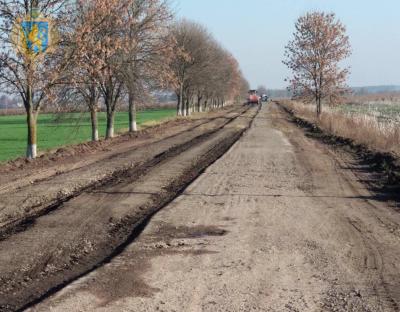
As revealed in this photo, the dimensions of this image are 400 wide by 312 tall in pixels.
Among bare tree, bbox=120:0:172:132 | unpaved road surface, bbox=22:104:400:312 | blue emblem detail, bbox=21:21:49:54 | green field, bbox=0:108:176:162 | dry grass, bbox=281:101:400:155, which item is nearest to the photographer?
unpaved road surface, bbox=22:104:400:312

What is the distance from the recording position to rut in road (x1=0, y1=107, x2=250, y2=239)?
904cm

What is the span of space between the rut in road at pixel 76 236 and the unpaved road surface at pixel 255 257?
1.00 feet

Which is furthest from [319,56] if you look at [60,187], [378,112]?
[60,187]

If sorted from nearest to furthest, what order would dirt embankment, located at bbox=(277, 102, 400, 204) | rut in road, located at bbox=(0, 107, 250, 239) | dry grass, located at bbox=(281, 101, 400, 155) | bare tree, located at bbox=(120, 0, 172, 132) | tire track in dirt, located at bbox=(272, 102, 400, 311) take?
tire track in dirt, located at bbox=(272, 102, 400, 311) → rut in road, located at bbox=(0, 107, 250, 239) → dirt embankment, located at bbox=(277, 102, 400, 204) → dry grass, located at bbox=(281, 101, 400, 155) → bare tree, located at bbox=(120, 0, 172, 132)

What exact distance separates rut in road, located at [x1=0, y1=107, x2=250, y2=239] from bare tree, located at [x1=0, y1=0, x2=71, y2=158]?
3.16 meters

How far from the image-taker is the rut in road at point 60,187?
9.04 metres

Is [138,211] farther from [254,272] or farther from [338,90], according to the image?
[338,90]

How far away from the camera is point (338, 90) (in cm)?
3806

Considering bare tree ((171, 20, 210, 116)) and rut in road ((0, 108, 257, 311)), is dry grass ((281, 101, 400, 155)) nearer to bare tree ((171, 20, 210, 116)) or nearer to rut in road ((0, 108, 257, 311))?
rut in road ((0, 108, 257, 311))

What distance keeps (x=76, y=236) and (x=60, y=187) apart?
14.9 feet

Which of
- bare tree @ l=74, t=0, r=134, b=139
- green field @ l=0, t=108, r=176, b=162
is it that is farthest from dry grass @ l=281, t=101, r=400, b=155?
green field @ l=0, t=108, r=176, b=162

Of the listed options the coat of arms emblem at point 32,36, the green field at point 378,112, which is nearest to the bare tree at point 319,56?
the green field at point 378,112

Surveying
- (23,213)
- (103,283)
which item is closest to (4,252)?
(103,283)

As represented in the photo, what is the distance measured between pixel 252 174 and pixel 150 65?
1676cm
